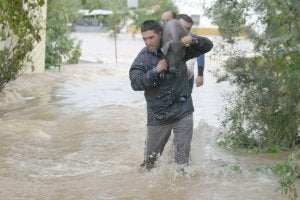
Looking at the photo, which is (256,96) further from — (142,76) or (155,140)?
(142,76)

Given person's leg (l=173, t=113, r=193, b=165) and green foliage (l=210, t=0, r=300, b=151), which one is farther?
green foliage (l=210, t=0, r=300, b=151)

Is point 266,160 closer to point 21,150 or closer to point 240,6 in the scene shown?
point 240,6

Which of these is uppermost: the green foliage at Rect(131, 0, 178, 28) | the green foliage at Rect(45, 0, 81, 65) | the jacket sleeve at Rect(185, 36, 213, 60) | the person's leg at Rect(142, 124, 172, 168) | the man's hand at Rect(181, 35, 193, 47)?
the man's hand at Rect(181, 35, 193, 47)

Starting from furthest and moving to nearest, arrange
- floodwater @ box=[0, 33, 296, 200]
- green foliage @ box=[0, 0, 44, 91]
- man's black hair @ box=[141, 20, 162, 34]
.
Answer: green foliage @ box=[0, 0, 44, 91] < floodwater @ box=[0, 33, 296, 200] < man's black hair @ box=[141, 20, 162, 34]

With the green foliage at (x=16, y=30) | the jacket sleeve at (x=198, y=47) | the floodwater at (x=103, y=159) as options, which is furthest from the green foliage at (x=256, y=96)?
the green foliage at (x=16, y=30)

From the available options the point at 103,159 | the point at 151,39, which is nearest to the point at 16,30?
the point at 103,159

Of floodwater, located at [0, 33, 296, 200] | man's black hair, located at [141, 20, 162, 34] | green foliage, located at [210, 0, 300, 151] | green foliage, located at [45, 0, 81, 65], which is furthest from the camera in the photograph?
green foliage, located at [45, 0, 81, 65]

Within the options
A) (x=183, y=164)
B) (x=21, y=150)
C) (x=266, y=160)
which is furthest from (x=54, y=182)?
(x=266, y=160)

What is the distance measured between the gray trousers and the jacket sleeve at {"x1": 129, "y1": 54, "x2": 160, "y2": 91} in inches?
19.7

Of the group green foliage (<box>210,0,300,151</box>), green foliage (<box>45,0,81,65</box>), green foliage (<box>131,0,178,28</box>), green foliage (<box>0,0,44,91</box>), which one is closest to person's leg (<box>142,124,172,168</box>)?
green foliage (<box>210,0,300,151</box>)

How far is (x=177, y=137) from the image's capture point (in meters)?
6.25

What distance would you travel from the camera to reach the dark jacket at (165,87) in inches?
235

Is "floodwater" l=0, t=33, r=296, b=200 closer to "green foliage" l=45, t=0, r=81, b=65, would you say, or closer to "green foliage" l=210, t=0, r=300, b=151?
"green foliage" l=210, t=0, r=300, b=151

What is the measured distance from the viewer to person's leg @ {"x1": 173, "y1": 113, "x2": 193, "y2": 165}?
6.20 metres
